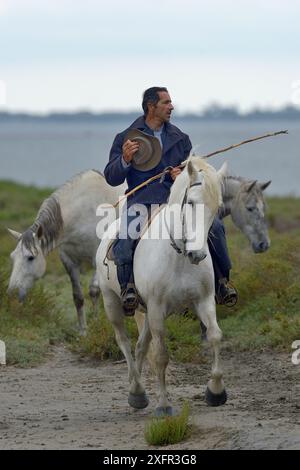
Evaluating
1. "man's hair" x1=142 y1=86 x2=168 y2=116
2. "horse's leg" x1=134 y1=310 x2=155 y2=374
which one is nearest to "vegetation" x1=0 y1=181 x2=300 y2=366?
"horse's leg" x1=134 y1=310 x2=155 y2=374

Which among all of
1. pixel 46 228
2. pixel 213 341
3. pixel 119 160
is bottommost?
pixel 213 341

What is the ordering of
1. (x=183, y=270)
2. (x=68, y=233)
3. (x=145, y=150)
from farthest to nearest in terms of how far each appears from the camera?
(x=68, y=233)
(x=145, y=150)
(x=183, y=270)

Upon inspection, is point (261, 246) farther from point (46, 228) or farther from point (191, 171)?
point (191, 171)

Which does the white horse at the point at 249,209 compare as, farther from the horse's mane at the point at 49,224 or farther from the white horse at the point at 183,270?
the white horse at the point at 183,270

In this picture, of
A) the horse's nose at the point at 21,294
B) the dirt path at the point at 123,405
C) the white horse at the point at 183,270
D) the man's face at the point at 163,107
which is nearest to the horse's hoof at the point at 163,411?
the white horse at the point at 183,270

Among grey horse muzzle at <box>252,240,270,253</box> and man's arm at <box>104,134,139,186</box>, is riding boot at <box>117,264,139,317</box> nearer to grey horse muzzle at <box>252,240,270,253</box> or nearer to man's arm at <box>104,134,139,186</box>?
man's arm at <box>104,134,139,186</box>

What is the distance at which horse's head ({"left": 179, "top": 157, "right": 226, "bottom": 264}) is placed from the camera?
8648 millimetres

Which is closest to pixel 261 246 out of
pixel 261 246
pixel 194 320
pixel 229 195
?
pixel 261 246

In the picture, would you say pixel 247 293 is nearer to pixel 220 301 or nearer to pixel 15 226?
pixel 220 301

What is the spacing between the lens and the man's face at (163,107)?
986cm

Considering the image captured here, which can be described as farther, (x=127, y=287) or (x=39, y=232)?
(x=39, y=232)

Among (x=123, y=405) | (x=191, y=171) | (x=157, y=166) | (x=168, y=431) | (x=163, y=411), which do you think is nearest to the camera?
(x=168, y=431)

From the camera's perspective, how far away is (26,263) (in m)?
14.2

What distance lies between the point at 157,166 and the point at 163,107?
486 mm
